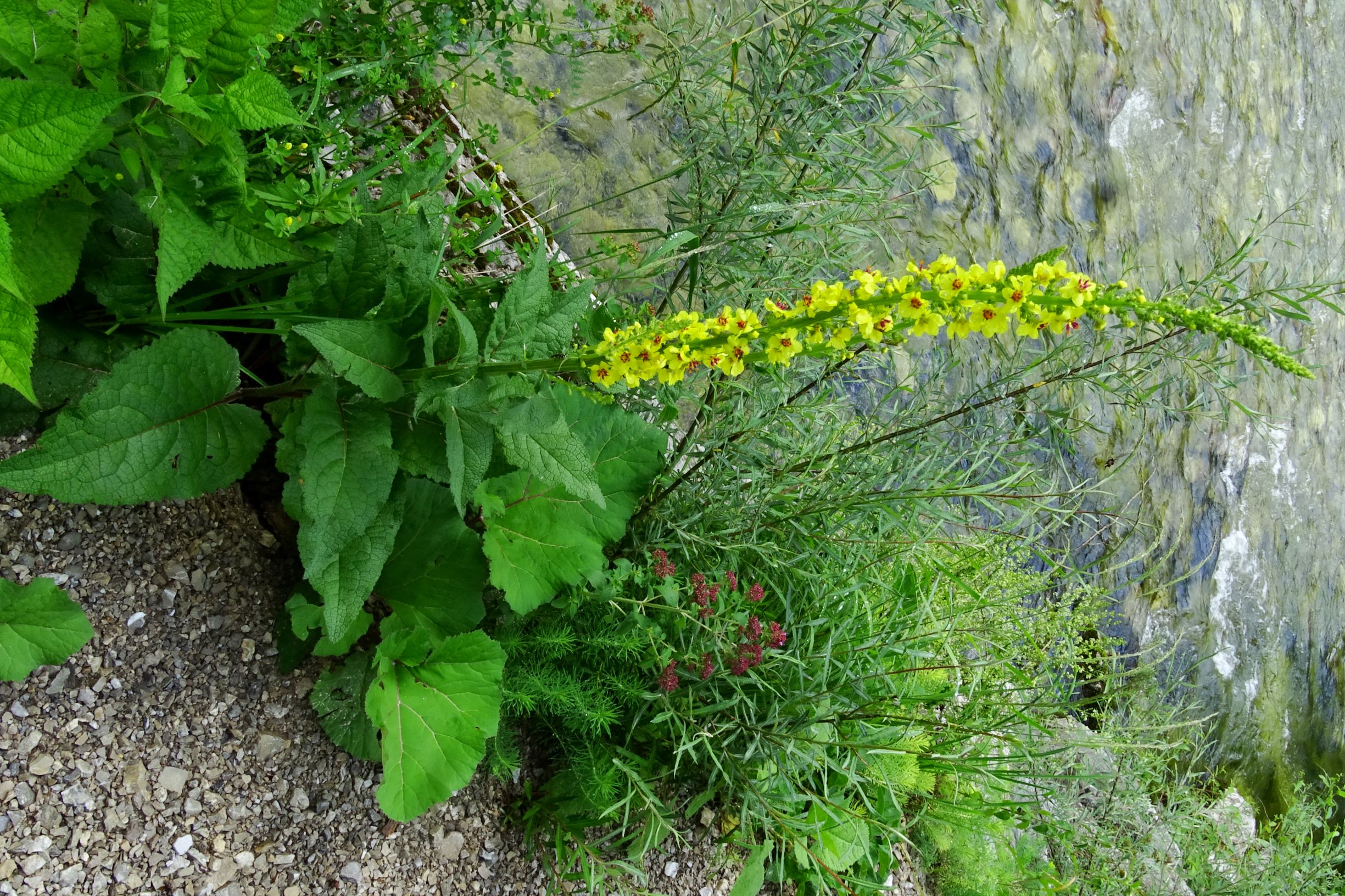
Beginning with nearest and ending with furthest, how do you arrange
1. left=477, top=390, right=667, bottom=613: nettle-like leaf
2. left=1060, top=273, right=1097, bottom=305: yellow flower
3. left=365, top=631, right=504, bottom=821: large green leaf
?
left=1060, top=273, right=1097, bottom=305: yellow flower, left=365, top=631, right=504, bottom=821: large green leaf, left=477, top=390, right=667, bottom=613: nettle-like leaf

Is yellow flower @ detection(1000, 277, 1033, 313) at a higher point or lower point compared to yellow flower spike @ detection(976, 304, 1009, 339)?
higher

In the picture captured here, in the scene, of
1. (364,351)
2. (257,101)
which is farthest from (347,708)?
(257,101)

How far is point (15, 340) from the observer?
130cm

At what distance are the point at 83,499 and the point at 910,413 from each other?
166cm

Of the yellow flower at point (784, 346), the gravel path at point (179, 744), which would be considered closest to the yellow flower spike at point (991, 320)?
the yellow flower at point (784, 346)

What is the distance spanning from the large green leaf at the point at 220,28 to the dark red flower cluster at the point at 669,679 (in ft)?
4.79

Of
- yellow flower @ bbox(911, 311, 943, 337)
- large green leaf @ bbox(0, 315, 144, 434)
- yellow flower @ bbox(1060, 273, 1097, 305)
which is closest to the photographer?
yellow flower @ bbox(1060, 273, 1097, 305)

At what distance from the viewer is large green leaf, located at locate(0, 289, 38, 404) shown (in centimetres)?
128

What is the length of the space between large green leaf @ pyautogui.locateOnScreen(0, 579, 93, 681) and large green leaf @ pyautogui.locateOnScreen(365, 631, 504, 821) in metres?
0.54

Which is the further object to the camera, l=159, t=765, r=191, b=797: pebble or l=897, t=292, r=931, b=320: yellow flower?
l=159, t=765, r=191, b=797: pebble

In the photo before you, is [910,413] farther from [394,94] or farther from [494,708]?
[394,94]

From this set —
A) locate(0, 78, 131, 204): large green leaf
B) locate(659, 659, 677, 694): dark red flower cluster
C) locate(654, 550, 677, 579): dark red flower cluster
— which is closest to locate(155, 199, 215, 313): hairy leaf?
locate(0, 78, 131, 204): large green leaf

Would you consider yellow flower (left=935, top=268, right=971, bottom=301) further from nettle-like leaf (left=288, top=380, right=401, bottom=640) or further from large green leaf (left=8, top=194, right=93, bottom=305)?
large green leaf (left=8, top=194, right=93, bottom=305)

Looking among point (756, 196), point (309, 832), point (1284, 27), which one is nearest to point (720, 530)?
point (756, 196)
